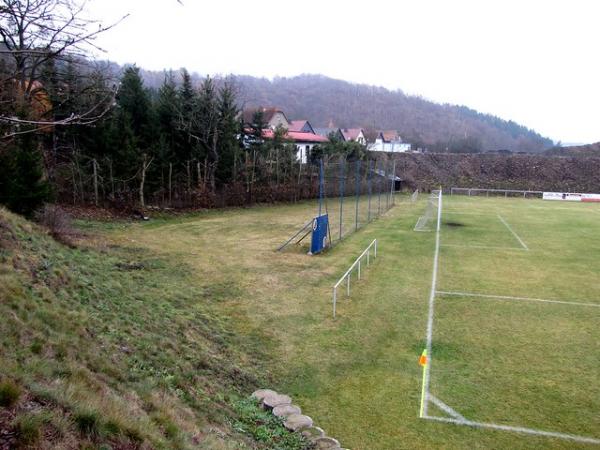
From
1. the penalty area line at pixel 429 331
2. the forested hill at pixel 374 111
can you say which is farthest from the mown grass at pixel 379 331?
the forested hill at pixel 374 111

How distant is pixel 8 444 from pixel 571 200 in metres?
52.6

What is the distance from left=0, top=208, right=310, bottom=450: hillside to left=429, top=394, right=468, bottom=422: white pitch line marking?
263 centimetres

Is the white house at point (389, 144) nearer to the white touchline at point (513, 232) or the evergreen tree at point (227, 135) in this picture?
the evergreen tree at point (227, 135)

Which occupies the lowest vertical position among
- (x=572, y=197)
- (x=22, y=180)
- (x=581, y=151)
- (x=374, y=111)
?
(x=572, y=197)

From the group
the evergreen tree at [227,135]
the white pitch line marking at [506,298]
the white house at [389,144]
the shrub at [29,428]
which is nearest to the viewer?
the shrub at [29,428]

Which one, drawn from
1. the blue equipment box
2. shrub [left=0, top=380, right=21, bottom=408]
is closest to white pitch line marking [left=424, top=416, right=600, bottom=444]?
shrub [left=0, top=380, right=21, bottom=408]

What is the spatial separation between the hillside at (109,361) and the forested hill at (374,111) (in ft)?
288

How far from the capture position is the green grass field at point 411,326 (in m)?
7.09

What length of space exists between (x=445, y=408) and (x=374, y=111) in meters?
123

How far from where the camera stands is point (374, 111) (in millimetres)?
123438

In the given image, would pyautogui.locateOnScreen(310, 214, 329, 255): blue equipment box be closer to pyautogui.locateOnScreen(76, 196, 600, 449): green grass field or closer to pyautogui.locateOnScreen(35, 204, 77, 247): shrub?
pyautogui.locateOnScreen(76, 196, 600, 449): green grass field

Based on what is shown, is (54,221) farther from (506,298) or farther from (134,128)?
(134,128)

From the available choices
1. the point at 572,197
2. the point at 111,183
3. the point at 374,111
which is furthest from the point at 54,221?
the point at 374,111

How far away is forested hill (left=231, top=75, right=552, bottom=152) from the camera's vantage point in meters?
108
